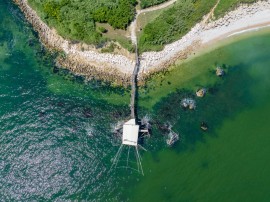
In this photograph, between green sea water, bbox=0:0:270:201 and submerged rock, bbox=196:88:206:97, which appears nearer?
green sea water, bbox=0:0:270:201

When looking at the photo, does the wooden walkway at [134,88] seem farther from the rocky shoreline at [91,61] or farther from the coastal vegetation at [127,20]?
the coastal vegetation at [127,20]

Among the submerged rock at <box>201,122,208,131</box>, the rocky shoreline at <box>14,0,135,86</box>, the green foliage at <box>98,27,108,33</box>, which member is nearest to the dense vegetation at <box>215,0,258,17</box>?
the rocky shoreline at <box>14,0,135,86</box>

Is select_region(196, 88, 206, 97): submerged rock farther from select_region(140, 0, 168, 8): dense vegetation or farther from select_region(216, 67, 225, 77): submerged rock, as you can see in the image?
select_region(140, 0, 168, 8): dense vegetation

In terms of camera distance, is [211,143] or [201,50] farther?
[201,50]

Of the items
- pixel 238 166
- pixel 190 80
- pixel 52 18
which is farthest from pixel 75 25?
pixel 238 166

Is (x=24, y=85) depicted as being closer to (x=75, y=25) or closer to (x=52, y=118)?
(x=52, y=118)

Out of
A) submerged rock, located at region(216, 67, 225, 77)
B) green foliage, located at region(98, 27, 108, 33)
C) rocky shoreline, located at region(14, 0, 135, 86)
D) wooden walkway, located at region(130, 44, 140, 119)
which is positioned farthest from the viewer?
green foliage, located at region(98, 27, 108, 33)

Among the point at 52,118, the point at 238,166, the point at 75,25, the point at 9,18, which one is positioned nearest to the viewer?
the point at 238,166
